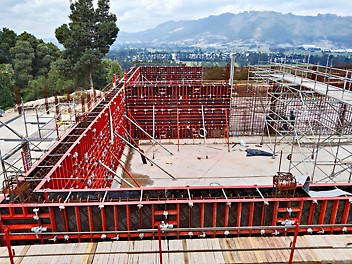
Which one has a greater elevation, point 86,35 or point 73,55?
point 86,35

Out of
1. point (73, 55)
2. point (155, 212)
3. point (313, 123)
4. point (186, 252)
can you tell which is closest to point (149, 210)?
point (155, 212)

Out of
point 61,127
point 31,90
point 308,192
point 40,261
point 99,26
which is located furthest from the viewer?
point 31,90

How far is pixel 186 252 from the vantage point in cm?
624

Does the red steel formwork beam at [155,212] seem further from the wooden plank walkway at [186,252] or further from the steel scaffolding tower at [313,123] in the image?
the steel scaffolding tower at [313,123]

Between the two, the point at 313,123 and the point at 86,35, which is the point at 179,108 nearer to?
the point at 313,123

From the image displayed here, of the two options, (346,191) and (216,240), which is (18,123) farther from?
(346,191)

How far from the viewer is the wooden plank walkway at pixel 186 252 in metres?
6.14

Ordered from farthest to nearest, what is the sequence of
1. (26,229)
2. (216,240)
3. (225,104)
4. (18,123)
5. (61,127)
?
(18,123) < (225,104) < (61,127) < (26,229) < (216,240)

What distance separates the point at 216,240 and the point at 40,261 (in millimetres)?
3850

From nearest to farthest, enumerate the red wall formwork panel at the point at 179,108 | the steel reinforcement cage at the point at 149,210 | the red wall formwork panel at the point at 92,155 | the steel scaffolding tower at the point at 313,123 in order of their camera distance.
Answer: the steel reinforcement cage at the point at 149,210 < the red wall formwork panel at the point at 92,155 < the steel scaffolding tower at the point at 313,123 < the red wall formwork panel at the point at 179,108

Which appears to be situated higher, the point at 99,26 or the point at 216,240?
the point at 99,26

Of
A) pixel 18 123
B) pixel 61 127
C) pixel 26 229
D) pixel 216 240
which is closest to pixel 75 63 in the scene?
pixel 18 123

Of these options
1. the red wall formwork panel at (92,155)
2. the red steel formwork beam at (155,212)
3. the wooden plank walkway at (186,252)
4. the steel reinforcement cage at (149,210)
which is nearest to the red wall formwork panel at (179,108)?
the red wall formwork panel at (92,155)

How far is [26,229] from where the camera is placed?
7.21 m
